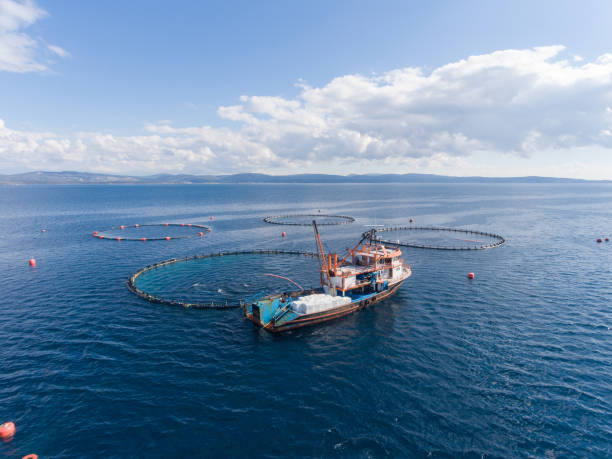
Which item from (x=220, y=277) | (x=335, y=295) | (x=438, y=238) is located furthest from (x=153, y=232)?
(x=438, y=238)

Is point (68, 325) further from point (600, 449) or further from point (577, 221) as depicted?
point (577, 221)

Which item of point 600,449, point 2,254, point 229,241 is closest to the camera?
point 600,449

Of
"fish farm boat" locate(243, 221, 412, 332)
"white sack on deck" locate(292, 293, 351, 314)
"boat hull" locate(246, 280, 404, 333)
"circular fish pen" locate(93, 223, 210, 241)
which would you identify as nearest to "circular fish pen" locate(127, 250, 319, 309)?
"fish farm boat" locate(243, 221, 412, 332)

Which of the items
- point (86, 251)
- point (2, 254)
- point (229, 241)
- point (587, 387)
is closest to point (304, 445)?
point (587, 387)

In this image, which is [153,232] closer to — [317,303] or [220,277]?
[220,277]

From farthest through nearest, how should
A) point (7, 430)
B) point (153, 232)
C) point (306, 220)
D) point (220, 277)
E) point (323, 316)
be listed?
point (306, 220), point (153, 232), point (220, 277), point (323, 316), point (7, 430)

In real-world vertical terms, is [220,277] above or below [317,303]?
below

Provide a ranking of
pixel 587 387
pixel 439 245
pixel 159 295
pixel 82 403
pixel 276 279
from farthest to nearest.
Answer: pixel 439 245 → pixel 276 279 → pixel 159 295 → pixel 587 387 → pixel 82 403
